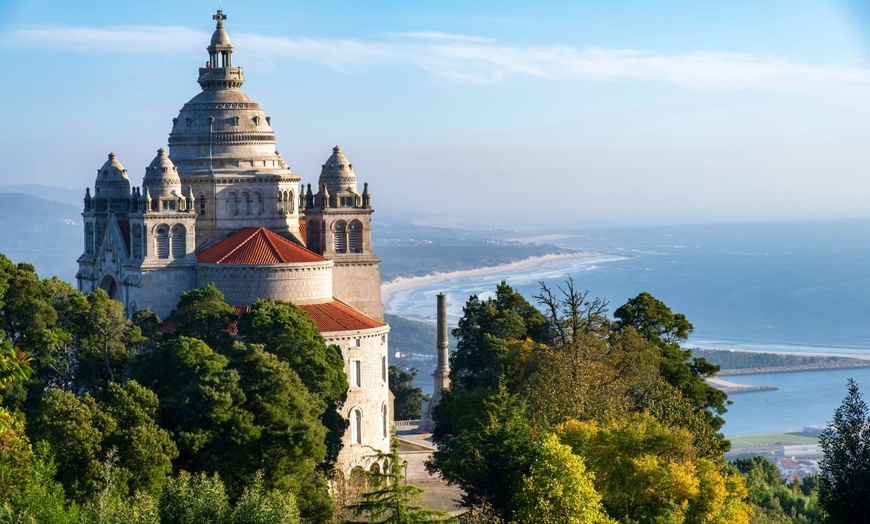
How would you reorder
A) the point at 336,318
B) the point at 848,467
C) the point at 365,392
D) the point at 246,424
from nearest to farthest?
the point at 848,467 < the point at 246,424 < the point at 365,392 < the point at 336,318

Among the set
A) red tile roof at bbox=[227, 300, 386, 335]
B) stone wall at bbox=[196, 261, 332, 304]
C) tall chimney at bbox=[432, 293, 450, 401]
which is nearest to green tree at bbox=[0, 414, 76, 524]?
red tile roof at bbox=[227, 300, 386, 335]

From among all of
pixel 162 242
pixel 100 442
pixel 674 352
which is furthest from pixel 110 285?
pixel 100 442

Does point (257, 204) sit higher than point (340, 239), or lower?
higher

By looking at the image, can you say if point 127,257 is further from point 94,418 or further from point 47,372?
point 94,418

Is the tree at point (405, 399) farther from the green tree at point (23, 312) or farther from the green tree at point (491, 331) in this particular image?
the green tree at point (23, 312)

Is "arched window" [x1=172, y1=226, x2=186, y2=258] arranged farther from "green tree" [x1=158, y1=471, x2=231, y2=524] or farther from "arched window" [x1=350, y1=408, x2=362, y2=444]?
"green tree" [x1=158, y1=471, x2=231, y2=524]

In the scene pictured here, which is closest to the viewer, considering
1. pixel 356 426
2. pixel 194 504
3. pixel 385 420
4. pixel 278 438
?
pixel 194 504

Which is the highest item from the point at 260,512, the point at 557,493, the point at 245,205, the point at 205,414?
the point at 245,205

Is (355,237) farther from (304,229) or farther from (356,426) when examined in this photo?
(356,426)
